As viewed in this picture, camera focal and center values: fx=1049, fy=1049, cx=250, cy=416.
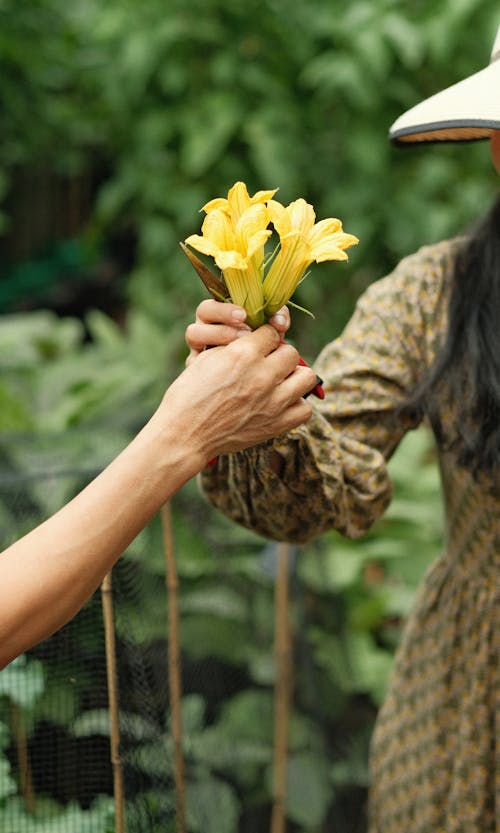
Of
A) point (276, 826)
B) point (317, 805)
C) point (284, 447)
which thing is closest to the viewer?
point (284, 447)

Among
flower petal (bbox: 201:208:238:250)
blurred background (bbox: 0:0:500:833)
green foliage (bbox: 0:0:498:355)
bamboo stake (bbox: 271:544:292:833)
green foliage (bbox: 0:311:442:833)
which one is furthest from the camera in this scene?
green foliage (bbox: 0:0:498:355)

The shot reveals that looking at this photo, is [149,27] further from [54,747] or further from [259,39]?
[54,747]

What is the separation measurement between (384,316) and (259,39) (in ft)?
9.41

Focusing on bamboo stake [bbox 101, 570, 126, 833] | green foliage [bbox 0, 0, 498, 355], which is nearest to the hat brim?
bamboo stake [bbox 101, 570, 126, 833]

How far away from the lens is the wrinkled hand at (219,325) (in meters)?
1.26

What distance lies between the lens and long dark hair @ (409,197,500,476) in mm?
1609

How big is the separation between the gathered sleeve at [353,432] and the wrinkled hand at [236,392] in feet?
0.51

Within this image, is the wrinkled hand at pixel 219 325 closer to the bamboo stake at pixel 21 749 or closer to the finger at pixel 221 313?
the finger at pixel 221 313

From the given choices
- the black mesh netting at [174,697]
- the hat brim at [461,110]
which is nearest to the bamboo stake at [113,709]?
the black mesh netting at [174,697]

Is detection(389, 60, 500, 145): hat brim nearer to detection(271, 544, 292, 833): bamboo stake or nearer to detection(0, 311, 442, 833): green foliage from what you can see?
detection(0, 311, 442, 833): green foliage

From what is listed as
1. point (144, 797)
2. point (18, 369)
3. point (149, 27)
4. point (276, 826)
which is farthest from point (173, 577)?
point (149, 27)

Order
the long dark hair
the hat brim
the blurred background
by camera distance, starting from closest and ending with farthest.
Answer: the hat brim → the long dark hair → the blurred background

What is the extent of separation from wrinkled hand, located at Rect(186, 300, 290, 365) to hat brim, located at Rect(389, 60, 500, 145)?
1.39 feet

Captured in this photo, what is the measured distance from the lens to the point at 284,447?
1.45m
